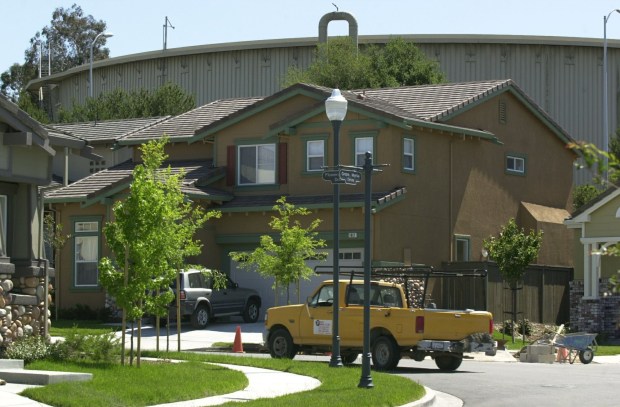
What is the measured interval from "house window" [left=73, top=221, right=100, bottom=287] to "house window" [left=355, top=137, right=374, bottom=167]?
8535mm

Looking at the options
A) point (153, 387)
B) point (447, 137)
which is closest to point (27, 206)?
point (153, 387)

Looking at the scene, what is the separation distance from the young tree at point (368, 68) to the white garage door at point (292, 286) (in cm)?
2294

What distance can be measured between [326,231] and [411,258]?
288 cm

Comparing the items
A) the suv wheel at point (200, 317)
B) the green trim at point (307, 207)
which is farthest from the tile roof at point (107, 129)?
the suv wheel at point (200, 317)

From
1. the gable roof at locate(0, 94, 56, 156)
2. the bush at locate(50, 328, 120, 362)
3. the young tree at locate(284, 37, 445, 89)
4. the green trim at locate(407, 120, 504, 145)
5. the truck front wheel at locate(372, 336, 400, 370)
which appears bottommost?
the truck front wheel at locate(372, 336, 400, 370)

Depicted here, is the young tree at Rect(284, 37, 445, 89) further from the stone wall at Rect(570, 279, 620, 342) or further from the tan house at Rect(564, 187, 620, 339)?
the stone wall at Rect(570, 279, 620, 342)

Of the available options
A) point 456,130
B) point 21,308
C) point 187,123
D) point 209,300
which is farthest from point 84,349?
point 187,123

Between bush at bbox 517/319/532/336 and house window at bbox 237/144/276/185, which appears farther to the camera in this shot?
house window at bbox 237/144/276/185

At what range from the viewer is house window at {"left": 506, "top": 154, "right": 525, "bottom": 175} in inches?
1745

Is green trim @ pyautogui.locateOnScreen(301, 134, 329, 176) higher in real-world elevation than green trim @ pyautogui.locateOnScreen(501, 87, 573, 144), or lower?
lower

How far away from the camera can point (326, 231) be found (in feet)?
125

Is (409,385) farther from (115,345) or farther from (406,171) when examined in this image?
(406,171)

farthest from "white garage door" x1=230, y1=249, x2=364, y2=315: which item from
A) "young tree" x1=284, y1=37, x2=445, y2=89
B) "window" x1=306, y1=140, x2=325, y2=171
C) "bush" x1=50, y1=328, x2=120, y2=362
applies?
"young tree" x1=284, y1=37, x2=445, y2=89

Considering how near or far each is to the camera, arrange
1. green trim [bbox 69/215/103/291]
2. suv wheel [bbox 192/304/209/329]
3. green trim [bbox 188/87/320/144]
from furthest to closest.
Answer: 1. green trim [bbox 188/87/320/144]
2. green trim [bbox 69/215/103/291]
3. suv wheel [bbox 192/304/209/329]
